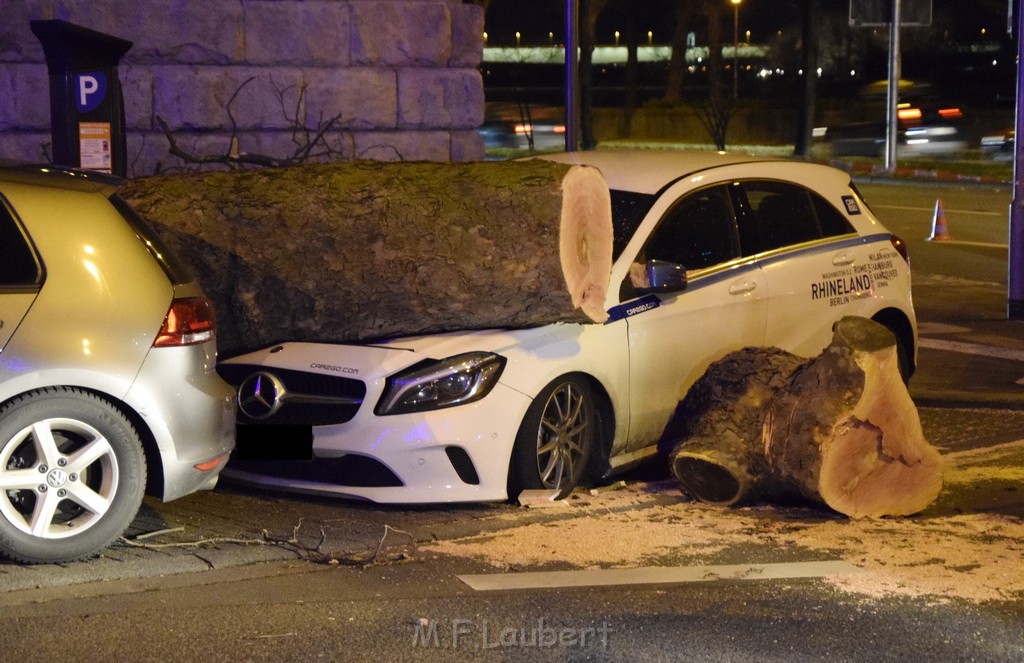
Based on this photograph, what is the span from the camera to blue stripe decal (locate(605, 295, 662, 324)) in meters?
6.95

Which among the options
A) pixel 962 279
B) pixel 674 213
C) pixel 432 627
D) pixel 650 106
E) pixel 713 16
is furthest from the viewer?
pixel 650 106

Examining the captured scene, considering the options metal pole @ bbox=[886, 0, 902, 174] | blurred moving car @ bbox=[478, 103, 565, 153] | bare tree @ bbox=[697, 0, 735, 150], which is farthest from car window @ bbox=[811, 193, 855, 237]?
bare tree @ bbox=[697, 0, 735, 150]

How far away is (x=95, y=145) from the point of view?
8.41 m

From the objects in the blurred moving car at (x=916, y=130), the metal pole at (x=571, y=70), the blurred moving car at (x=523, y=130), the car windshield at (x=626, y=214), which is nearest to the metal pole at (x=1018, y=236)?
the metal pole at (x=571, y=70)

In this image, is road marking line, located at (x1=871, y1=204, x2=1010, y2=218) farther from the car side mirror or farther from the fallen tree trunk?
the fallen tree trunk

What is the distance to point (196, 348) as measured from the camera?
574 cm

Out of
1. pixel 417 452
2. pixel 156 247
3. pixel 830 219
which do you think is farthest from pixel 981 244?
pixel 156 247

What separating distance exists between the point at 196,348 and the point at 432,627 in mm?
1583

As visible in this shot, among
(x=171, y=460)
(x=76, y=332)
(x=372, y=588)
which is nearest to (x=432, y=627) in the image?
(x=372, y=588)

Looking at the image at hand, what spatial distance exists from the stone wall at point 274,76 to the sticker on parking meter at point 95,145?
177cm

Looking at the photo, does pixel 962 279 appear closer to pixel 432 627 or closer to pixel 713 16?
pixel 432 627

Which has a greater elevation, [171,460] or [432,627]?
[171,460]

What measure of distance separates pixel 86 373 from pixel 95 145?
332 cm

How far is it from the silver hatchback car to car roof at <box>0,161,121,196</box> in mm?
11
